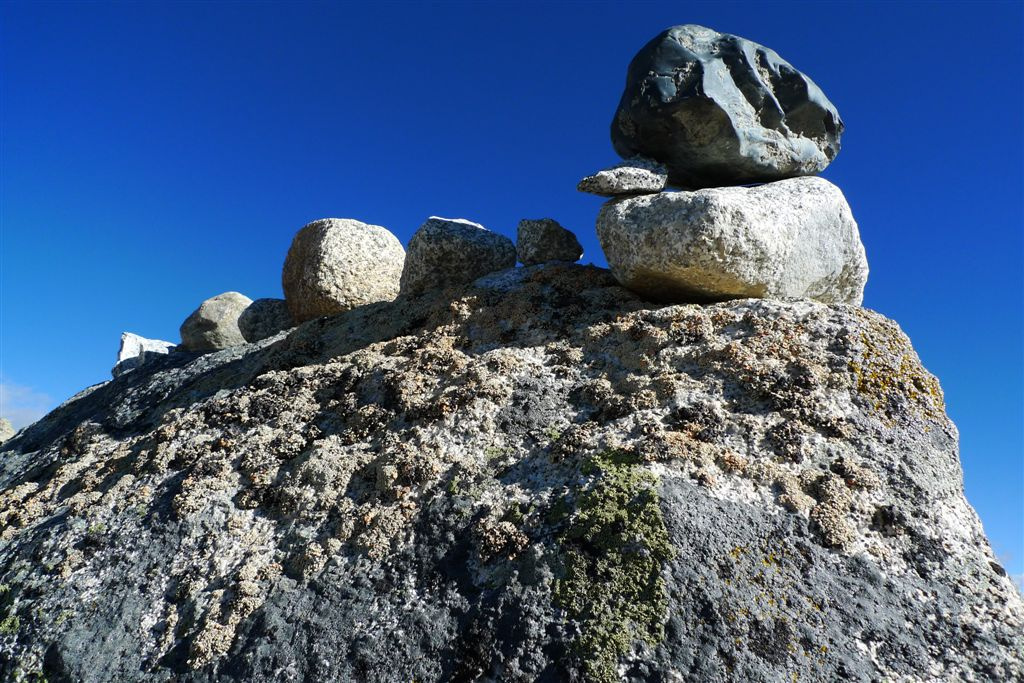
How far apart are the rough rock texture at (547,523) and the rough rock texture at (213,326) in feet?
20.4

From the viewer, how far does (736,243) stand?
6945 millimetres

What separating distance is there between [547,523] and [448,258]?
17.4 feet

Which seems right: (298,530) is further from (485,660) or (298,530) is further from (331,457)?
(485,660)

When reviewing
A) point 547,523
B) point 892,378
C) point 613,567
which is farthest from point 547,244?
point 613,567

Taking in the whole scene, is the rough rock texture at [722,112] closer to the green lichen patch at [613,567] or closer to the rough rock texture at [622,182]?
the rough rock texture at [622,182]

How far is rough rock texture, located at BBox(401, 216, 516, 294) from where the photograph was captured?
31.1ft

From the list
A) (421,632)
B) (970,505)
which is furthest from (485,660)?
(970,505)

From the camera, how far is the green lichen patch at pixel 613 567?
14.0ft

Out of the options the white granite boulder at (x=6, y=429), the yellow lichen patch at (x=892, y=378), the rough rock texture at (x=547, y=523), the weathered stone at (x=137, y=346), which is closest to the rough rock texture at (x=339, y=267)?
the rough rock texture at (x=547, y=523)

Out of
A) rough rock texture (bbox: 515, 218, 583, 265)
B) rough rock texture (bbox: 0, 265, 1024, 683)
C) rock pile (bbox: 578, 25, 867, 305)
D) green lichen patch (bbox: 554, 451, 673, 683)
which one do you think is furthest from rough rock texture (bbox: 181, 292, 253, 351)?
green lichen patch (bbox: 554, 451, 673, 683)

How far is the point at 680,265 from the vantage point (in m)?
7.09

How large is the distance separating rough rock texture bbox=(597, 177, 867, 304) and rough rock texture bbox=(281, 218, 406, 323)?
452 centimetres

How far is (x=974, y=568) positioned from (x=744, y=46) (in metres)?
6.62

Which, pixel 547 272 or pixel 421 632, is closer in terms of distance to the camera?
pixel 421 632
